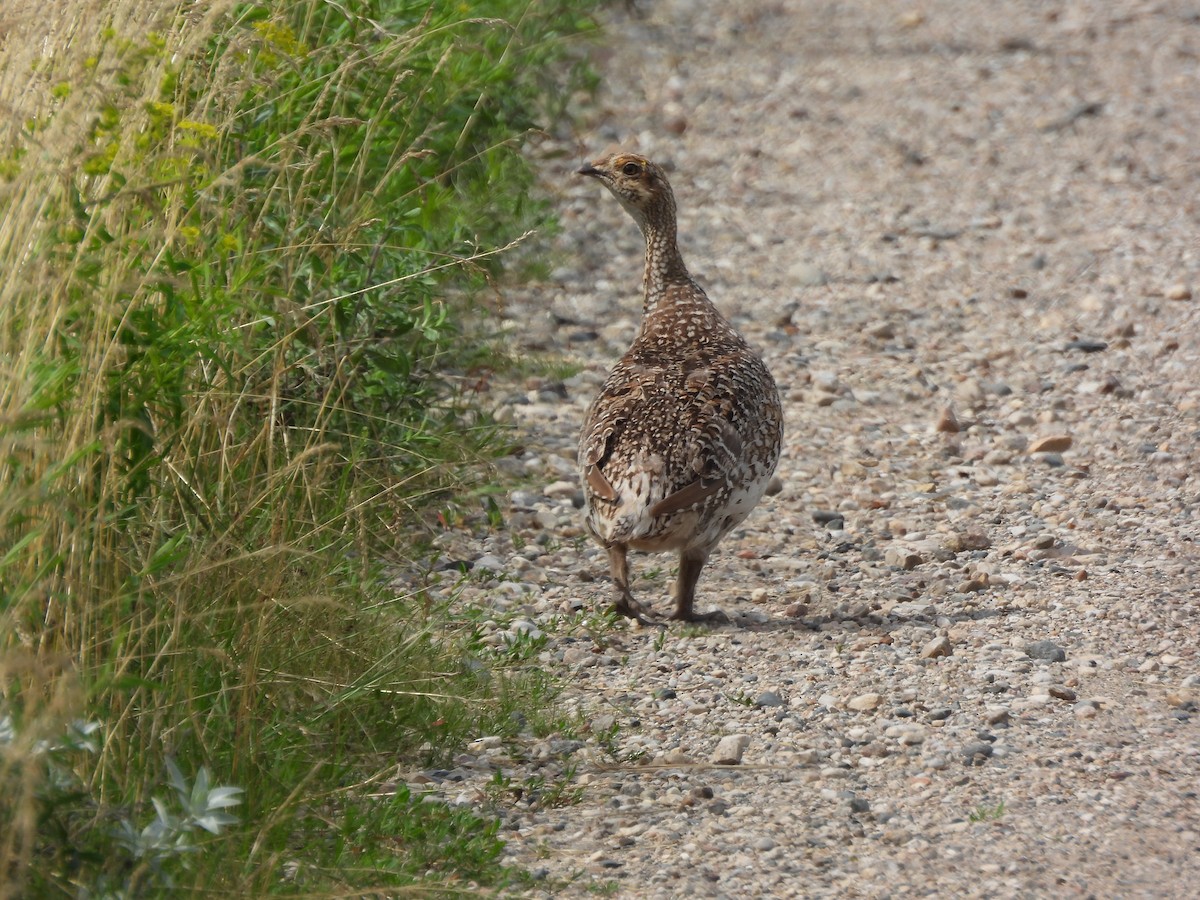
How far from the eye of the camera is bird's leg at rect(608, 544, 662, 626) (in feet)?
17.7

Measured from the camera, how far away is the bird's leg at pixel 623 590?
17.7 feet

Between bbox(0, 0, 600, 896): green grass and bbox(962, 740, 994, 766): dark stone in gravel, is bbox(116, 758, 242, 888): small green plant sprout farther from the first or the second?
bbox(962, 740, 994, 766): dark stone in gravel

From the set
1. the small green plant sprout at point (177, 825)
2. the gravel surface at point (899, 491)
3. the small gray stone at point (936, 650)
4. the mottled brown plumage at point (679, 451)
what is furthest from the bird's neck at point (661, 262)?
the small green plant sprout at point (177, 825)

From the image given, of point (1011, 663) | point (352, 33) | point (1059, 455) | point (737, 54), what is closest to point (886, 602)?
point (1011, 663)

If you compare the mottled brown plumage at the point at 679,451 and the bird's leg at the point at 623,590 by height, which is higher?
the mottled brown plumage at the point at 679,451

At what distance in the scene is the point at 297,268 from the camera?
17.6ft

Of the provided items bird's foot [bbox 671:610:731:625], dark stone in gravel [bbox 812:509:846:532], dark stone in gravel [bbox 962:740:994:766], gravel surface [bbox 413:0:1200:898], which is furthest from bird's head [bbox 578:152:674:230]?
dark stone in gravel [bbox 962:740:994:766]

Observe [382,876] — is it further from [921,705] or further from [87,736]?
[921,705]

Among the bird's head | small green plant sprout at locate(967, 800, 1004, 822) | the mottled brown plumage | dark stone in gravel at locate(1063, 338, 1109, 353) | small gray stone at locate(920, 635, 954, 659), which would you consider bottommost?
small green plant sprout at locate(967, 800, 1004, 822)

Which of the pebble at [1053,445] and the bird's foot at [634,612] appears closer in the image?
the bird's foot at [634,612]

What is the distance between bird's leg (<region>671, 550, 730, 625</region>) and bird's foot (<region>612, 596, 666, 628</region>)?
0.08 metres

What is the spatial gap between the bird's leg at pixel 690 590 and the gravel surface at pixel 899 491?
111 mm

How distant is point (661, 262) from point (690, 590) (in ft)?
5.58

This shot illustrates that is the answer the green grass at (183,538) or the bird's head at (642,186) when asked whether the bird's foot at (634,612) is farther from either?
the bird's head at (642,186)
